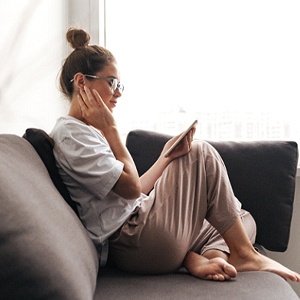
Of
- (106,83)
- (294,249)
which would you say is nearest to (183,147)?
(106,83)

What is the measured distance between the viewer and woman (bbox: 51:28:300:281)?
179 centimetres

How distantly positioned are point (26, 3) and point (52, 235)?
158 centimetres

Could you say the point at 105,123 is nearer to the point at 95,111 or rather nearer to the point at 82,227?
the point at 95,111

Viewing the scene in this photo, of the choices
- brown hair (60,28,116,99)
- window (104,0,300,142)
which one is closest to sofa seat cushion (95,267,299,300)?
brown hair (60,28,116,99)

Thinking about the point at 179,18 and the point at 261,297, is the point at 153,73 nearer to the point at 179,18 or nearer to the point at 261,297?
the point at 179,18

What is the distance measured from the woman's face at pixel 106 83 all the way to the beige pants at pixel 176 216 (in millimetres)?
332

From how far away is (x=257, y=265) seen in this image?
1.87 m

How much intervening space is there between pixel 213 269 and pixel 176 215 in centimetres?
21

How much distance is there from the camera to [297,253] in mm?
2879

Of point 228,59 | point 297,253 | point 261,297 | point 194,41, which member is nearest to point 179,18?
point 194,41

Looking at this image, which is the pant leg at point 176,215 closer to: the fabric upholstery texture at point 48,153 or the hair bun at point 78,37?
the fabric upholstery texture at point 48,153

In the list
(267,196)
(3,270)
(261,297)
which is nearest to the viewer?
(3,270)

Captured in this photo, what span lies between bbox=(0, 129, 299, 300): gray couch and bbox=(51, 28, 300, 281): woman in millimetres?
55

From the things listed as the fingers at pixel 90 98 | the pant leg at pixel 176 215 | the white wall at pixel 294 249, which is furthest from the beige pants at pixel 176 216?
the white wall at pixel 294 249
